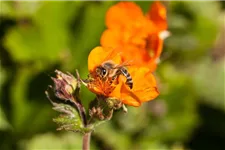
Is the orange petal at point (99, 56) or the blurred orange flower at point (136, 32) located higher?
the blurred orange flower at point (136, 32)

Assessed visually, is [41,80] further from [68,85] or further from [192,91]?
[68,85]

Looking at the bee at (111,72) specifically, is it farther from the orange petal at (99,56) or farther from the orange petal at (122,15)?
the orange petal at (122,15)

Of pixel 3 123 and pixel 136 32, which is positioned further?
pixel 3 123

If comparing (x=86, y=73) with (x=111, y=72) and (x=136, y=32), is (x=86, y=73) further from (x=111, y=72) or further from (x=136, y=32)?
(x=111, y=72)

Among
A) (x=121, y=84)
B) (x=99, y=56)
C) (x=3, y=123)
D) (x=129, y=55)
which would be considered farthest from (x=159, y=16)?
(x=3, y=123)

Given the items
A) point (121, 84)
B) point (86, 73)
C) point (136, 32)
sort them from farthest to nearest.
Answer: point (86, 73)
point (136, 32)
point (121, 84)

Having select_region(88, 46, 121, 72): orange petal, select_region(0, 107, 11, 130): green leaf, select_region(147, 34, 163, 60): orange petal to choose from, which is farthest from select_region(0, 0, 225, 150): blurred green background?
select_region(88, 46, 121, 72): orange petal

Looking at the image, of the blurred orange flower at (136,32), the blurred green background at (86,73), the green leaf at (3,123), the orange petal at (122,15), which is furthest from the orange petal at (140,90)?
the green leaf at (3,123)

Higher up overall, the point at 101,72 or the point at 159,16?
the point at 159,16
